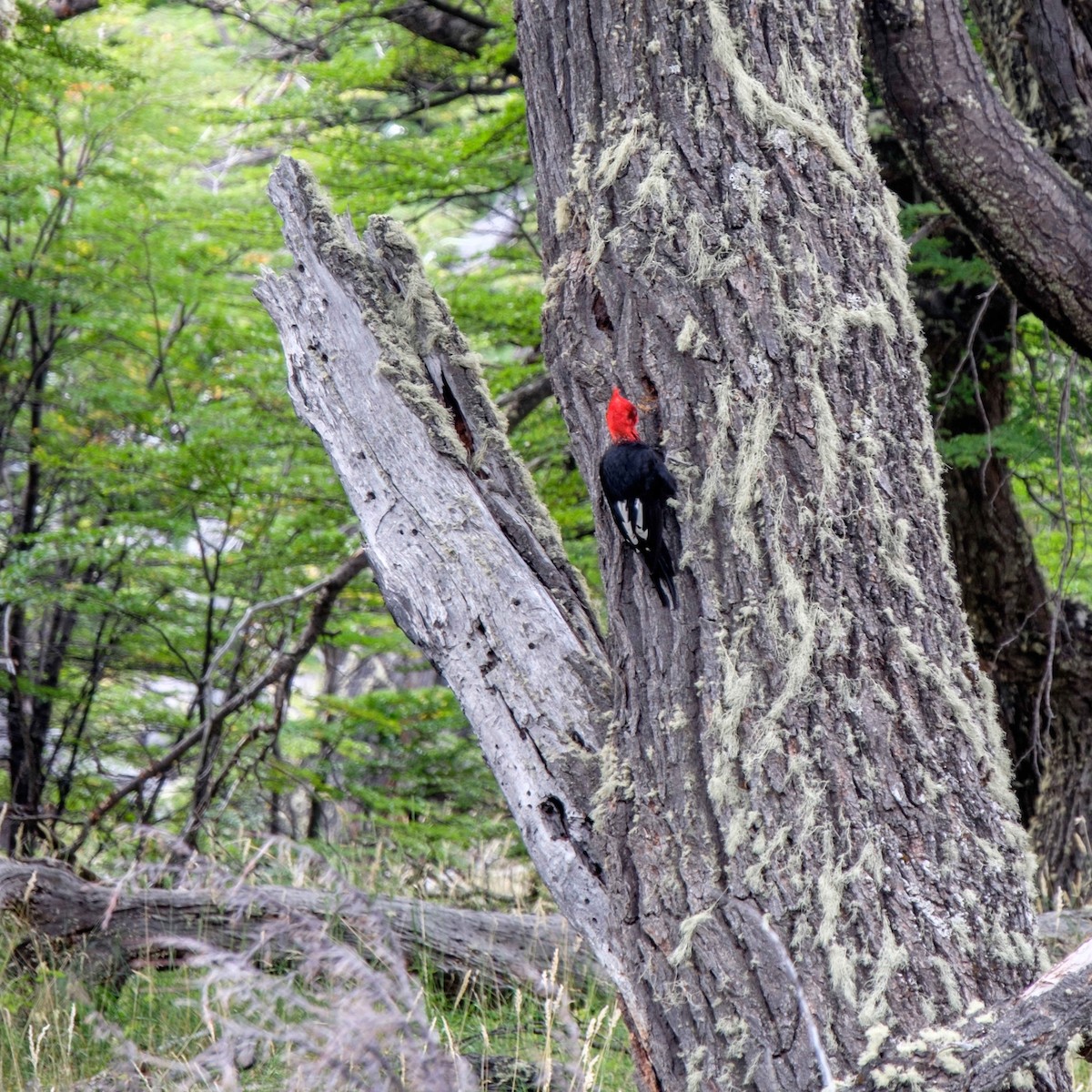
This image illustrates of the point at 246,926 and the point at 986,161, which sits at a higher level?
the point at 986,161

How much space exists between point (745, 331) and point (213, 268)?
6.81 metres

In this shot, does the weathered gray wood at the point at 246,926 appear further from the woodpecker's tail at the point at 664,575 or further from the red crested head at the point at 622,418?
the red crested head at the point at 622,418

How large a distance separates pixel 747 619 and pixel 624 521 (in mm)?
334

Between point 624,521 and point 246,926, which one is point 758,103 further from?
point 246,926

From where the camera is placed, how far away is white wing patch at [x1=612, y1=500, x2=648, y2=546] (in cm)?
223

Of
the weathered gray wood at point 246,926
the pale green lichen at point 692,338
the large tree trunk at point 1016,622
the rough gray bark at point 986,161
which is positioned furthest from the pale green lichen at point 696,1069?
the large tree trunk at point 1016,622

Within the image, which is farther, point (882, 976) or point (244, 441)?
point (244, 441)

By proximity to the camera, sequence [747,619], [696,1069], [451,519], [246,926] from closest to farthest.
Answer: [696,1069] → [747,619] → [451,519] → [246,926]

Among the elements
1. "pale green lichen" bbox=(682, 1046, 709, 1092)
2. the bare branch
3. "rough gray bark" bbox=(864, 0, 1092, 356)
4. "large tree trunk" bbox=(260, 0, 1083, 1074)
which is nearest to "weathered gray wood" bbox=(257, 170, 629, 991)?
"large tree trunk" bbox=(260, 0, 1083, 1074)

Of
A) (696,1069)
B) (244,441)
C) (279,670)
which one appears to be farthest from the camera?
(244,441)

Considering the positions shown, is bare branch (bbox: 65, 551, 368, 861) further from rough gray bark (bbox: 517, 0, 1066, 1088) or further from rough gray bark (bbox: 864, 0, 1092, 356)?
rough gray bark (bbox: 864, 0, 1092, 356)

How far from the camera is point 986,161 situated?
3371mm

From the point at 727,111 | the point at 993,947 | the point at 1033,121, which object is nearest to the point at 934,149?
the point at 1033,121

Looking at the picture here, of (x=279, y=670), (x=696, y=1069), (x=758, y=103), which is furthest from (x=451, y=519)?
(x=279, y=670)
